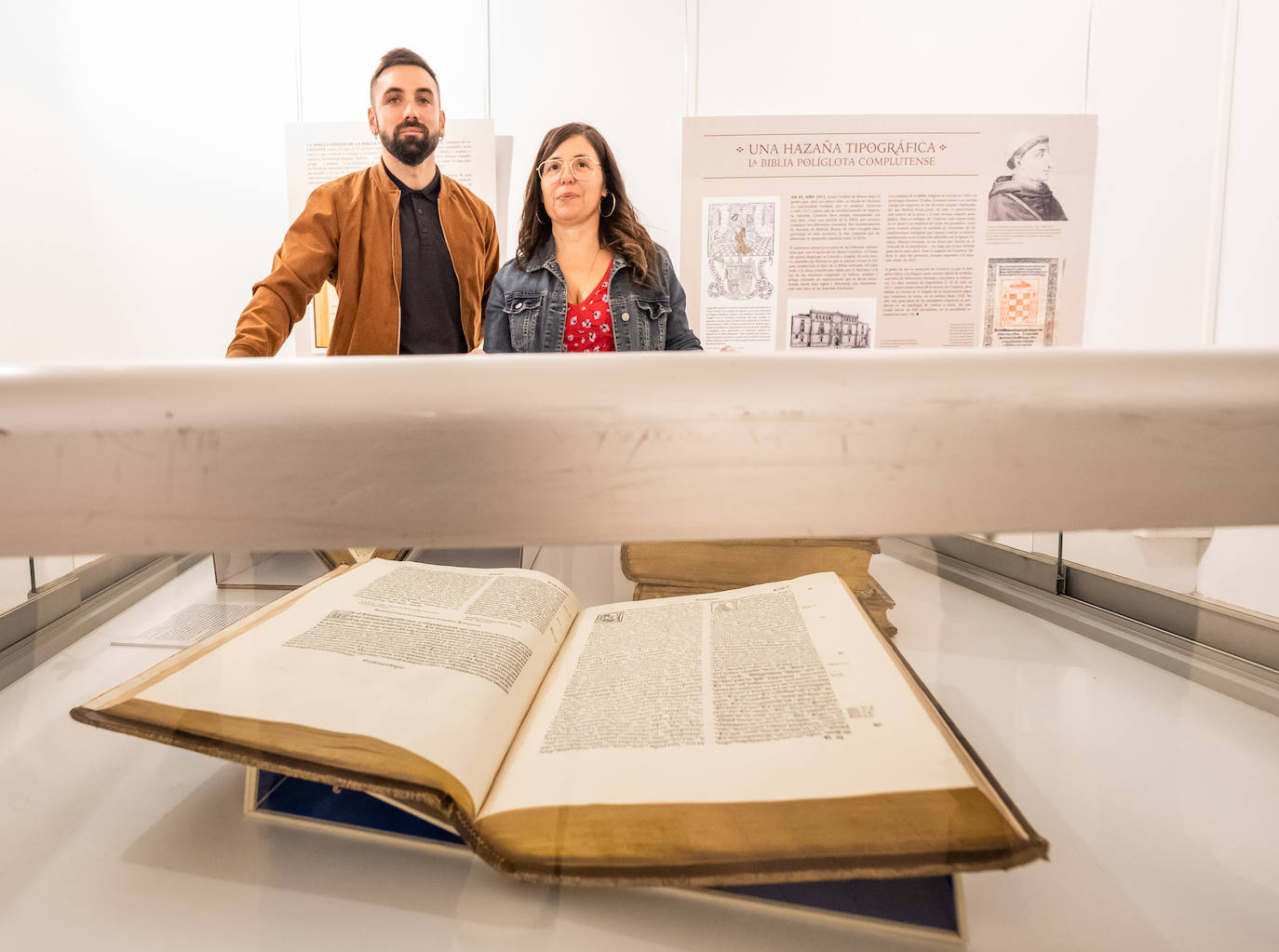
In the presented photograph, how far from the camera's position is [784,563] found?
172 millimetres

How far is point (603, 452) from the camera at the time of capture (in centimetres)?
13

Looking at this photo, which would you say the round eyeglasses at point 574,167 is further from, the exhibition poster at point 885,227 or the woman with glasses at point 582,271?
the exhibition poster at point 885,227

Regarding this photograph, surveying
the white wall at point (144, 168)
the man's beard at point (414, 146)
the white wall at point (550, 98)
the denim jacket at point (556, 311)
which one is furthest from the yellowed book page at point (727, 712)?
the white wall at point (144, 168)

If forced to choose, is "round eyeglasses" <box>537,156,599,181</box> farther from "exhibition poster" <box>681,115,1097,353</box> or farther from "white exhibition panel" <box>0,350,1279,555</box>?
"white exhibition panel" <box>0,350,1279,555</box>

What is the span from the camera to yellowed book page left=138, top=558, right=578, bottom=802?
180 mm

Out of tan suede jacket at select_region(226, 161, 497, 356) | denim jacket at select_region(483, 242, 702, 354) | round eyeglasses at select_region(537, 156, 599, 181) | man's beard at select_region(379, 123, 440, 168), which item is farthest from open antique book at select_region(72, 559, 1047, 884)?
man's beard at select_region(379, 123, 440, 168)

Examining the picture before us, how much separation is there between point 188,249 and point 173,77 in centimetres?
40

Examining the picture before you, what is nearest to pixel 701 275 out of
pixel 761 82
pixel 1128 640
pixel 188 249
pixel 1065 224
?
pixel 761 82

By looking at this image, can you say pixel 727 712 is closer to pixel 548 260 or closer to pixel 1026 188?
pixel 548 260

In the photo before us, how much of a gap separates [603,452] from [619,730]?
0.10 meters

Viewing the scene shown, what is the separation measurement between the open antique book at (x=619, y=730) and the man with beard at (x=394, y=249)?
1.36 metres

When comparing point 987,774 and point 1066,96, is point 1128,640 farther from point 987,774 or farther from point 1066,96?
point 1066,96

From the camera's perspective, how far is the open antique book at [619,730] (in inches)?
6.9

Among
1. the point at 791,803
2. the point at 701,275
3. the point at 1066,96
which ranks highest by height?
the point at 1066,96
